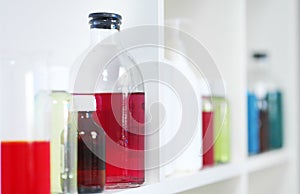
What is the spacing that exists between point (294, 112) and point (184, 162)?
55 cm

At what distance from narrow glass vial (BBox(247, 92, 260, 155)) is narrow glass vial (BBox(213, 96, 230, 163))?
4.8 inches

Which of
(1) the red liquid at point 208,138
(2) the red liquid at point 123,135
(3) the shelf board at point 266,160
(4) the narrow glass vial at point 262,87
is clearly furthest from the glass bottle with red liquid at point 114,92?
(4) the narrow glass vial at point 262,87

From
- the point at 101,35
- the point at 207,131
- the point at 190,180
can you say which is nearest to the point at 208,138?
the point at 207,131

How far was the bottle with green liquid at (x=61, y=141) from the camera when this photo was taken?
21.5 inches

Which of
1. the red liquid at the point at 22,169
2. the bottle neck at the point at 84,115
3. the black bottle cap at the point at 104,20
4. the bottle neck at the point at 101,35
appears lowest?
the red liquid at the point at 22,169

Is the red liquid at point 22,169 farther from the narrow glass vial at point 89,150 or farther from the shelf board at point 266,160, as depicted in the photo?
the shelf board at point 266,160

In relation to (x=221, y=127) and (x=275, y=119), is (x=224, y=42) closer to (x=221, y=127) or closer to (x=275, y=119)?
(x=221, y=127)

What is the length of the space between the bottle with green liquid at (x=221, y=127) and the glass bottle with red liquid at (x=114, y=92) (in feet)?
0.89

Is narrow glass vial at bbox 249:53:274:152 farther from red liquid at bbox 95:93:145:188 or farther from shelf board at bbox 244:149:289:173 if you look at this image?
red liquid at bbox 95:93:145:188

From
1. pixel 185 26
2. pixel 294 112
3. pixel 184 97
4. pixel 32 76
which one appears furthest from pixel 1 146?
pixel 294 112

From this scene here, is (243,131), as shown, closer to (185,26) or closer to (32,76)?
(185,26)

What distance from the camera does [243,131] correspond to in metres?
0.88

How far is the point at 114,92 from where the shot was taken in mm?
559

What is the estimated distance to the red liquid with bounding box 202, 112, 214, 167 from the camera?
0.77 meters
